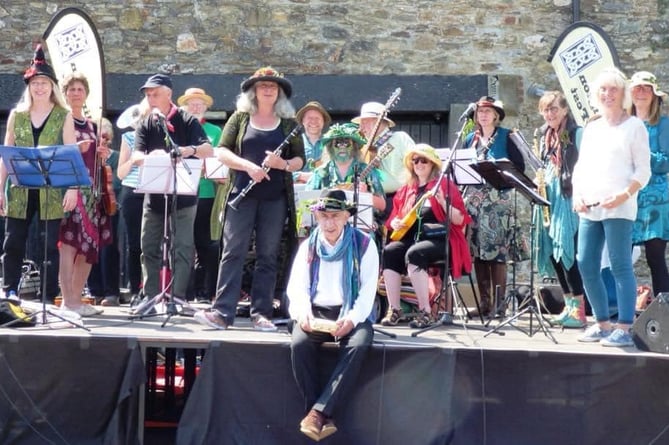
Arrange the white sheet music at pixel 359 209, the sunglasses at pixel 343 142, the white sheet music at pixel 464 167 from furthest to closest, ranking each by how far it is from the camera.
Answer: the white sheet music at pixel 464 167 → the sunglasses at pixel 343 142 → the white sheet music at pixel 359 209

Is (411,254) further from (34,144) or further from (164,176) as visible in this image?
(34,144)

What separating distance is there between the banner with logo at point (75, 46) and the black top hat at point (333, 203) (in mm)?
3172

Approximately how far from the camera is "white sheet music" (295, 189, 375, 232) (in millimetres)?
6957

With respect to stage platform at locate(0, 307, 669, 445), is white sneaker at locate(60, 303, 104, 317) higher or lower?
higher

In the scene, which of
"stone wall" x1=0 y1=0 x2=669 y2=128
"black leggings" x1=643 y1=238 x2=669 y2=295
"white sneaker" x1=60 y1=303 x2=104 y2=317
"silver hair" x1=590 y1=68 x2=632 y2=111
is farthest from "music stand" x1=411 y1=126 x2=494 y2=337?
"stone wall" x1=0 y1=0 x2=669 y2=128

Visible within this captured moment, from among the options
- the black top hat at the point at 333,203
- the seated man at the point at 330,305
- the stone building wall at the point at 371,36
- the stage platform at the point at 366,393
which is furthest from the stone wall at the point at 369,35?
the stage platform at the point at 366,393

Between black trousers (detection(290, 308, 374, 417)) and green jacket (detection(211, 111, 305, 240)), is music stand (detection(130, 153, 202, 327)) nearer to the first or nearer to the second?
green jacket (detection(211, 111, 305, 240))

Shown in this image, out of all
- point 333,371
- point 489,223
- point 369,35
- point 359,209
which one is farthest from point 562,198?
point 369,35

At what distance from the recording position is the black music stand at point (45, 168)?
6.24 m

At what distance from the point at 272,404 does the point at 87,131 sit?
2.65 metres

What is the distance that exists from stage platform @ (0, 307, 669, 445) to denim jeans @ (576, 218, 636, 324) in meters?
0.35

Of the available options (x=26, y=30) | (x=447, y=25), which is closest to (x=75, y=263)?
(x=26, y=30)

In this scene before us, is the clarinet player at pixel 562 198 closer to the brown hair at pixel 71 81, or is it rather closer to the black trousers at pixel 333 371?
the black trousers at pixel 333 371

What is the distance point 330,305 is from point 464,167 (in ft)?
6.14
